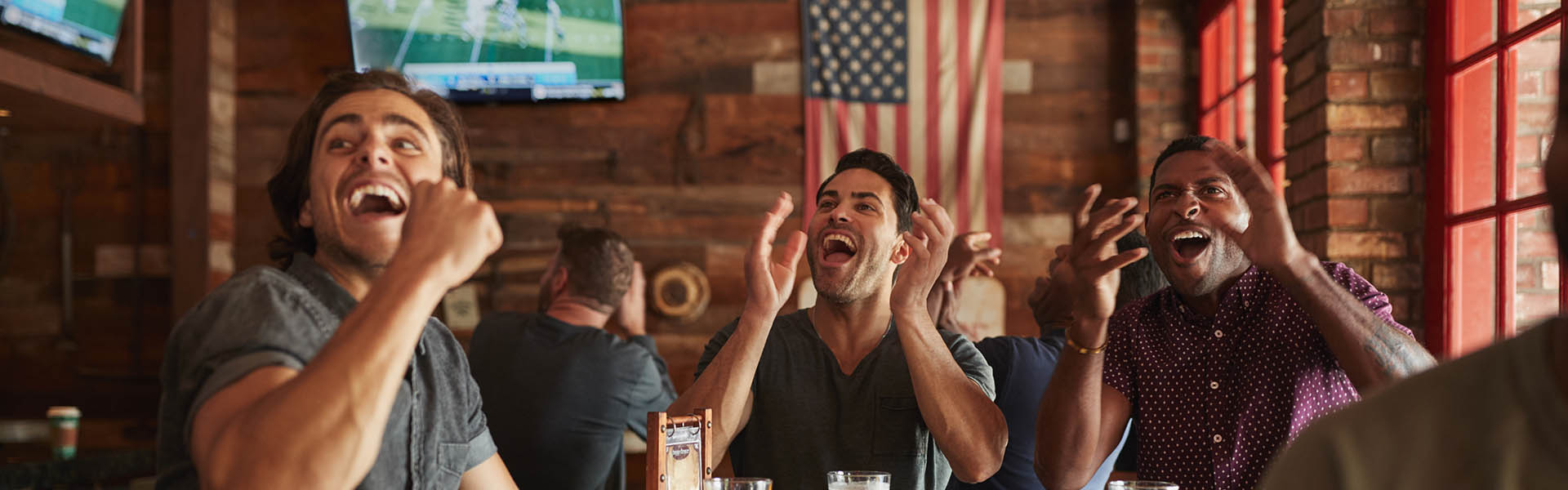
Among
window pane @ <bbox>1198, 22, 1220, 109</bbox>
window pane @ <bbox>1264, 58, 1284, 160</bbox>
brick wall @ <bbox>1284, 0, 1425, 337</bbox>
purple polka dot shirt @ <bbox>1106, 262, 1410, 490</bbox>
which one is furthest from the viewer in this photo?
window pane @ <bbox>1198, 22, 1220, 109</bbox>

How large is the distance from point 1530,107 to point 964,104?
2.47 metres

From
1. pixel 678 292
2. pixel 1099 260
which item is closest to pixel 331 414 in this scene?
pixel 1099 260

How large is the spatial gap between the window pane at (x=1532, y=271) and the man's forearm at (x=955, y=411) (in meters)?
1.30

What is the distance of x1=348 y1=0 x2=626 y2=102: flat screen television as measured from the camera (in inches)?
182

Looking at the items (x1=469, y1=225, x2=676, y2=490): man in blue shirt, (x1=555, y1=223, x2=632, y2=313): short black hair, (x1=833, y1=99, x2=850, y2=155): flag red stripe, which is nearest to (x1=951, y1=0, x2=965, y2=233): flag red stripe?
(x1=833, y1=99, x2=850, y2=155): flag red stripe

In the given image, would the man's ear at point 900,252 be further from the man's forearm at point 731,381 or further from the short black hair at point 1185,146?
the short black hair at point 1185,146

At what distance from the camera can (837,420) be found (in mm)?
2113

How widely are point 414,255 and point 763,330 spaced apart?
965mm

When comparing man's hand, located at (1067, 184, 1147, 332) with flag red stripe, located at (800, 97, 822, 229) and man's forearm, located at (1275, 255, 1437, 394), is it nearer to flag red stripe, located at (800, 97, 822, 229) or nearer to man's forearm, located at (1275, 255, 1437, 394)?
man's forearm, located at (1275, 255, 1437, 394)

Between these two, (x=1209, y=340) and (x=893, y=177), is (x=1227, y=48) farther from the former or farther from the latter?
(x=1209, y=340)

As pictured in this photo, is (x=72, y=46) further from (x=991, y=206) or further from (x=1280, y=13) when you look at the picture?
(x=1280, y=13)

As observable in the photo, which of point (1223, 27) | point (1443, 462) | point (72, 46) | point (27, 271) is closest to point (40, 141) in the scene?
point (27, 271)

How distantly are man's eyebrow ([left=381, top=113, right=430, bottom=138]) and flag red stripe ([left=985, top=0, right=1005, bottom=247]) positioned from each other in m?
3.44

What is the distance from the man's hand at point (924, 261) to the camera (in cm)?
203
